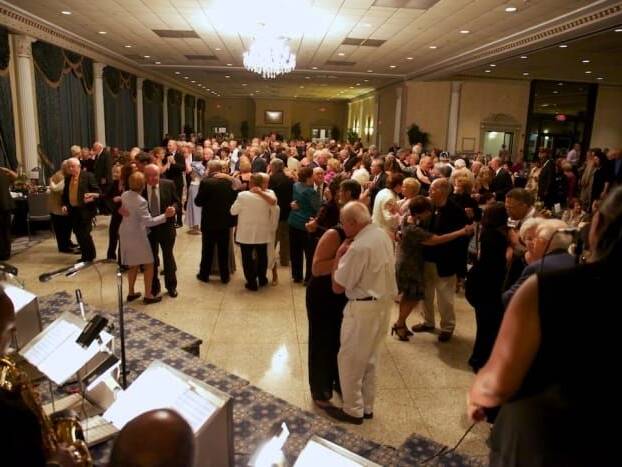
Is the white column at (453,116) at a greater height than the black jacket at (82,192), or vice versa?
the white column at (453,116)

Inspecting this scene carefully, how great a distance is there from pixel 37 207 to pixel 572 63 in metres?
12.3

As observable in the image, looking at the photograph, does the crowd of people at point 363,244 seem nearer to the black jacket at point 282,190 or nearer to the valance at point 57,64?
the black jacket at point 282,190

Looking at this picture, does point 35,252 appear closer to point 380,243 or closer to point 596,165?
point 380,243

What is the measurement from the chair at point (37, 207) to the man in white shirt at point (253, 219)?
→ 4.05 metres

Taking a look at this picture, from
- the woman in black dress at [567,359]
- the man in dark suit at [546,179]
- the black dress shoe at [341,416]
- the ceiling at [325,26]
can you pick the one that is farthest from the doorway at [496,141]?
the woman in black dress at [567,359]

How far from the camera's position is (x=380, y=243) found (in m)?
3.00

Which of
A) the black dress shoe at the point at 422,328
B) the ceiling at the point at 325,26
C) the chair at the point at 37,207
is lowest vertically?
the black dress shoe at the point at 422,328

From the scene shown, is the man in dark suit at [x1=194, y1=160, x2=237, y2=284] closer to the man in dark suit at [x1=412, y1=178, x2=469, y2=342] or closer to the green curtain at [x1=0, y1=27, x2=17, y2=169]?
the man in dark suit at [x1=412, y1=178, x2=469, y2=342]

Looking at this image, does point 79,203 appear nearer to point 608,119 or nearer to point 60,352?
point 60,352

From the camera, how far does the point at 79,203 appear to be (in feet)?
21.5

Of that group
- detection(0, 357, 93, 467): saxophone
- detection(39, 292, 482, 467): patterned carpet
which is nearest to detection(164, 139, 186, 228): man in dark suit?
detection(39, 292, 482, 467): patterned carpet

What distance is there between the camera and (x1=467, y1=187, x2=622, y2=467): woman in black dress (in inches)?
43.6


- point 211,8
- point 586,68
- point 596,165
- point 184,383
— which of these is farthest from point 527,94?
point 184,383

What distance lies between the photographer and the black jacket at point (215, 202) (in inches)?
227
